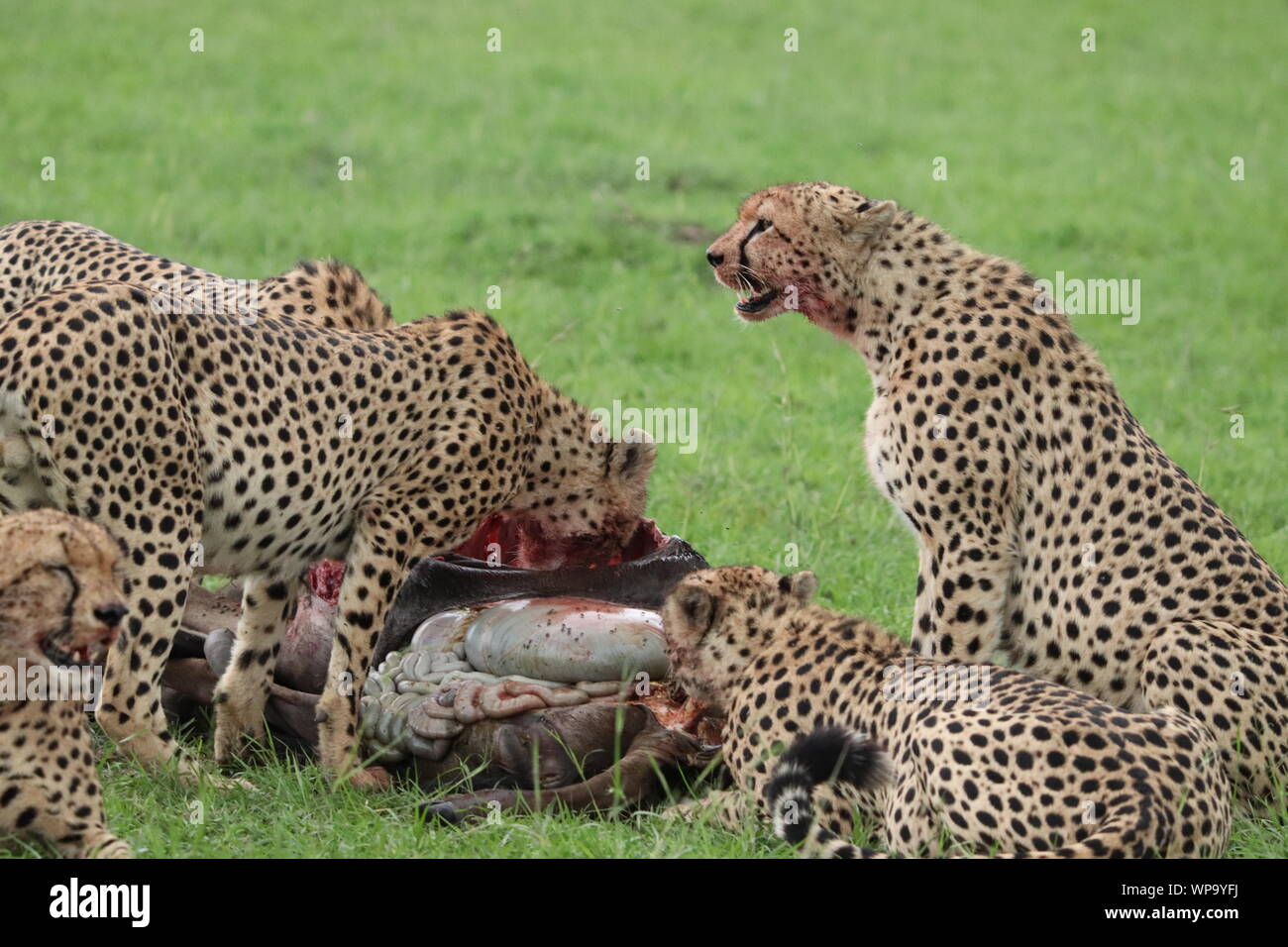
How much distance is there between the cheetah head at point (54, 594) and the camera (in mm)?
3939

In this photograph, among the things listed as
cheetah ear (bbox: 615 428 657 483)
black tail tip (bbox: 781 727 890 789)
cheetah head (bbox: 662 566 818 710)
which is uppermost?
cheetah ear (bbox: 615 428 657 483)

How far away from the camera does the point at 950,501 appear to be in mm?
5094

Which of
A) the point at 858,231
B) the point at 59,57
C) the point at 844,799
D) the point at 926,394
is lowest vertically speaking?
the point at 844,799

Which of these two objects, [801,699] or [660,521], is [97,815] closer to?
[801,699]

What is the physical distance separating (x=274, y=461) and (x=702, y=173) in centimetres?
835

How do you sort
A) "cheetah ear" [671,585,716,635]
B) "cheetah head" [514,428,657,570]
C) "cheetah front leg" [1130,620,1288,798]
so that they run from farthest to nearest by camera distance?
1. "cheetah head" [514,428,657,570]
2. "cheetah ear" [671,585,716,635]
3. "cheetah front leg" [1130,620,1288,798]

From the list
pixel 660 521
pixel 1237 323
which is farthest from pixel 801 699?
pixel 1237 323

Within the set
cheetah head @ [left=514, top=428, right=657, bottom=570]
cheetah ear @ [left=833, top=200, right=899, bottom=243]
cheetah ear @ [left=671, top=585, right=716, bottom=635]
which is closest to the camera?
cheetah ear @ [left=671, top=585, right=716, bottom=635]

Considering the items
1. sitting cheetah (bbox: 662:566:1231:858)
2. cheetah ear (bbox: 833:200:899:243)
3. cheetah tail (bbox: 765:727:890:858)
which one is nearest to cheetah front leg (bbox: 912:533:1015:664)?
sitting cheetah (bbox: 662:566:1231:858)

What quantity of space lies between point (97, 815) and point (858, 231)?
2.84 metres

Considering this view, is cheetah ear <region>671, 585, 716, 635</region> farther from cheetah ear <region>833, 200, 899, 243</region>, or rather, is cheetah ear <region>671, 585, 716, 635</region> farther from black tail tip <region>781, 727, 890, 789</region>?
cheetah ear <region>833, 200, 899, 243</region>

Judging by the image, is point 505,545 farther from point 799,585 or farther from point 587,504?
point 799,585

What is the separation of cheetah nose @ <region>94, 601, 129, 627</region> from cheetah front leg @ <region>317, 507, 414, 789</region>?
113cm

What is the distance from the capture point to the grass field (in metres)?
8.67
